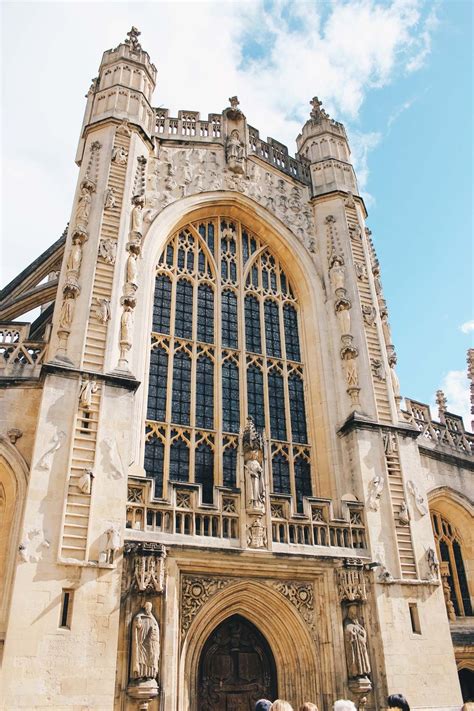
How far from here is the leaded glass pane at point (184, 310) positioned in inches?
568

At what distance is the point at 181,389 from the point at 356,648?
6.33 m

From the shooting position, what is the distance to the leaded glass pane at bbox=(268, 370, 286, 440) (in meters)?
14.1

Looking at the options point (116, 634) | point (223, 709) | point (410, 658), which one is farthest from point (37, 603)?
point (410, 658)

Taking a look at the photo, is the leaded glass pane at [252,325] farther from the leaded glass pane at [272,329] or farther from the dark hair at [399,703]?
the dark hair at [399,703]

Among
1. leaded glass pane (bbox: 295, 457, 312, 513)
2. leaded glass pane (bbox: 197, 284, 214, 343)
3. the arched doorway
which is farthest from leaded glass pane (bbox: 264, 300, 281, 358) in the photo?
the arched doorway

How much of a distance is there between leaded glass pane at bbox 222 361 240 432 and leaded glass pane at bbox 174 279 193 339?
126cm

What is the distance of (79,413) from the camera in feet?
36.3

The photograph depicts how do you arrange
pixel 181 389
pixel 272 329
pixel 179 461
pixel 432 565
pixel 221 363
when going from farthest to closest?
1. pixel 272 329
2. pixel 221 363
3. pixel 181 389
4. pixel 179 461
5. pixel 432 565

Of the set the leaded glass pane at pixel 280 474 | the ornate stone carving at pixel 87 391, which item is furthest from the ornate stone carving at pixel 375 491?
the ornate stone carving at pixel 87 391

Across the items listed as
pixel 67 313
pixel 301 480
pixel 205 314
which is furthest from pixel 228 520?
pixel 205 314

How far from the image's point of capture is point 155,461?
12.6m

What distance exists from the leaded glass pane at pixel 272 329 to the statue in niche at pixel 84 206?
16.6ft

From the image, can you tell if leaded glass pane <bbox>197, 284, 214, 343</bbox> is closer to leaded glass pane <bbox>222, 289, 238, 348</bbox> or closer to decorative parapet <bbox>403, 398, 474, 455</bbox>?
leaded glass pane <bbox>222, 289, 238, 348</bbox>

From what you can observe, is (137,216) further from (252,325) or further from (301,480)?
(301,480)
